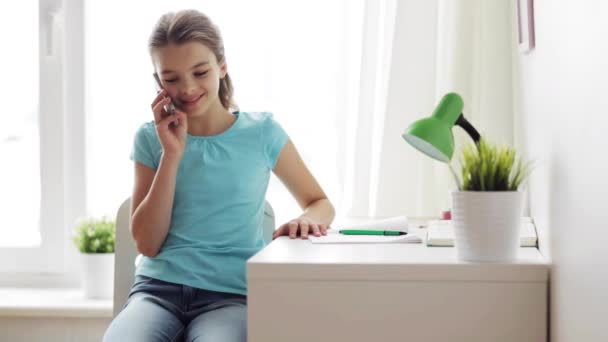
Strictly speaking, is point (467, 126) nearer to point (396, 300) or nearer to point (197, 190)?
point (396, 300)

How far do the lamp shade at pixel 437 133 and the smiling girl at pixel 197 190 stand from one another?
406 millimetres

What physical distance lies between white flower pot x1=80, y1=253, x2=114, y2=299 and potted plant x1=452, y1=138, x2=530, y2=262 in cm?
150

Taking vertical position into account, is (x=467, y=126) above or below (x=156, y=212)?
above

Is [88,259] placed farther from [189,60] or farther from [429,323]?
[429,323]

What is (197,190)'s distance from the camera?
5.71 feet

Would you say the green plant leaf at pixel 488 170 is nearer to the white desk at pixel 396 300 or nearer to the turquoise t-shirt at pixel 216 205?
the white desk at pixel 396 300

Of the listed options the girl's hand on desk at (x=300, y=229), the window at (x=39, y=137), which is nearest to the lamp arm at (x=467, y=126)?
the girl's hand on desk at (x=300, y=229)

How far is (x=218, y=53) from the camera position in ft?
5.87

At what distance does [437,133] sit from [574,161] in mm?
269

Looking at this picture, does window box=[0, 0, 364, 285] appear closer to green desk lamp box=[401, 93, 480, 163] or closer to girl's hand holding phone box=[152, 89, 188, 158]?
girl's hand holding phone box=[152, 89, 188, 158]

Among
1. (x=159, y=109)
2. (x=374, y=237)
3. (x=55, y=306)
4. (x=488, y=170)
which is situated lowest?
(x=55, y=306)

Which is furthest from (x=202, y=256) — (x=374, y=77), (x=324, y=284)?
(x=374, y=77)

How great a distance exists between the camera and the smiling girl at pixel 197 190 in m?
1.62

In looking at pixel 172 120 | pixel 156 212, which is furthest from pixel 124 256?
pixel 172 120
